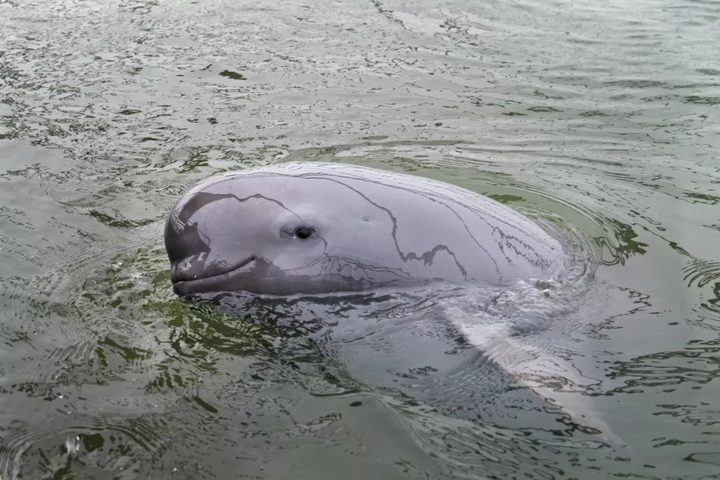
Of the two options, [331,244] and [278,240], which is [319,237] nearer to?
[331,244]

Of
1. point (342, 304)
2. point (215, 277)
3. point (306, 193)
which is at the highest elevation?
point (306, 193)

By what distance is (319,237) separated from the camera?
15.4 ft

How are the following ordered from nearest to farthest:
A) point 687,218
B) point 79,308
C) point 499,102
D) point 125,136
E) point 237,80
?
point 79,308
point 687,218
point 125,136
point 499,102
point 237,80

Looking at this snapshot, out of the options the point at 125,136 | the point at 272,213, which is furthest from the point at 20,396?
the point at 125,136

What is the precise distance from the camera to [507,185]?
25.3 feet

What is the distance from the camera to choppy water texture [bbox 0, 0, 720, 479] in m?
4.11

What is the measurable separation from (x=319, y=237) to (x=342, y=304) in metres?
0.51

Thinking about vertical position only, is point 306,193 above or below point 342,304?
above

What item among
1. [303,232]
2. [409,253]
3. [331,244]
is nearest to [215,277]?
[303,232]

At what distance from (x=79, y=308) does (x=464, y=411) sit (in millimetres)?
3076

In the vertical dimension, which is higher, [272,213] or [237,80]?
[272,213]

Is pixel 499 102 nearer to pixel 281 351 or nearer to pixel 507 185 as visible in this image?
pixel 507 185

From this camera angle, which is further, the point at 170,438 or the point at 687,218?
the point at 687,218

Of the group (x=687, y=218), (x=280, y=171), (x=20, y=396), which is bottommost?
(x=20, y=396)
